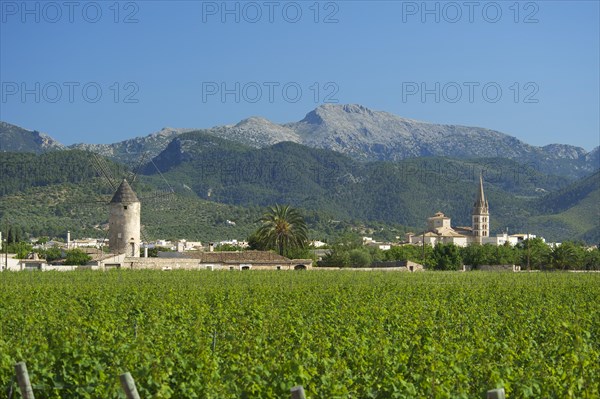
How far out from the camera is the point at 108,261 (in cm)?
7025

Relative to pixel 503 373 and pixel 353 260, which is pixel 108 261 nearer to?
pixel 353 260

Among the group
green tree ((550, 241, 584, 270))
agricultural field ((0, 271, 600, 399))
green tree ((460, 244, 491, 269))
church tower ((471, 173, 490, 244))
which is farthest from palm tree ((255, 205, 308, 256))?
church tower ((471, 173, 490, 244))

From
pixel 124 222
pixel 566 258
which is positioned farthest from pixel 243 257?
pixel 566 258

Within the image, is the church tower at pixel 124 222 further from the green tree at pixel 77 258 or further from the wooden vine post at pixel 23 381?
the wooden vine post at pixel 23 381

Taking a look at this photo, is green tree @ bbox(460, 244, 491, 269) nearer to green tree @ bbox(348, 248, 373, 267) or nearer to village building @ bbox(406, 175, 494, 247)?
green tree @ bbox(348, 248, 373, 267)

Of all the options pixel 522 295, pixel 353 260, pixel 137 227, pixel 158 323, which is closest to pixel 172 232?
pixel 353 260

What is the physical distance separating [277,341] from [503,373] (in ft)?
20.9

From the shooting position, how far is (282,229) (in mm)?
83500

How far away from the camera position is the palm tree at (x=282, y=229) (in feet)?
273

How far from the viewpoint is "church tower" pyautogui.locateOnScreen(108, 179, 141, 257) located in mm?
70500

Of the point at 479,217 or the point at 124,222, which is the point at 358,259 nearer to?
the point at 124,222

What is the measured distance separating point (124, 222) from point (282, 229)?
17500mm

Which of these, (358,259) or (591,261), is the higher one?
(591,261)

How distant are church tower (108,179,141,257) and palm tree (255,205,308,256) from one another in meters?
15.4
